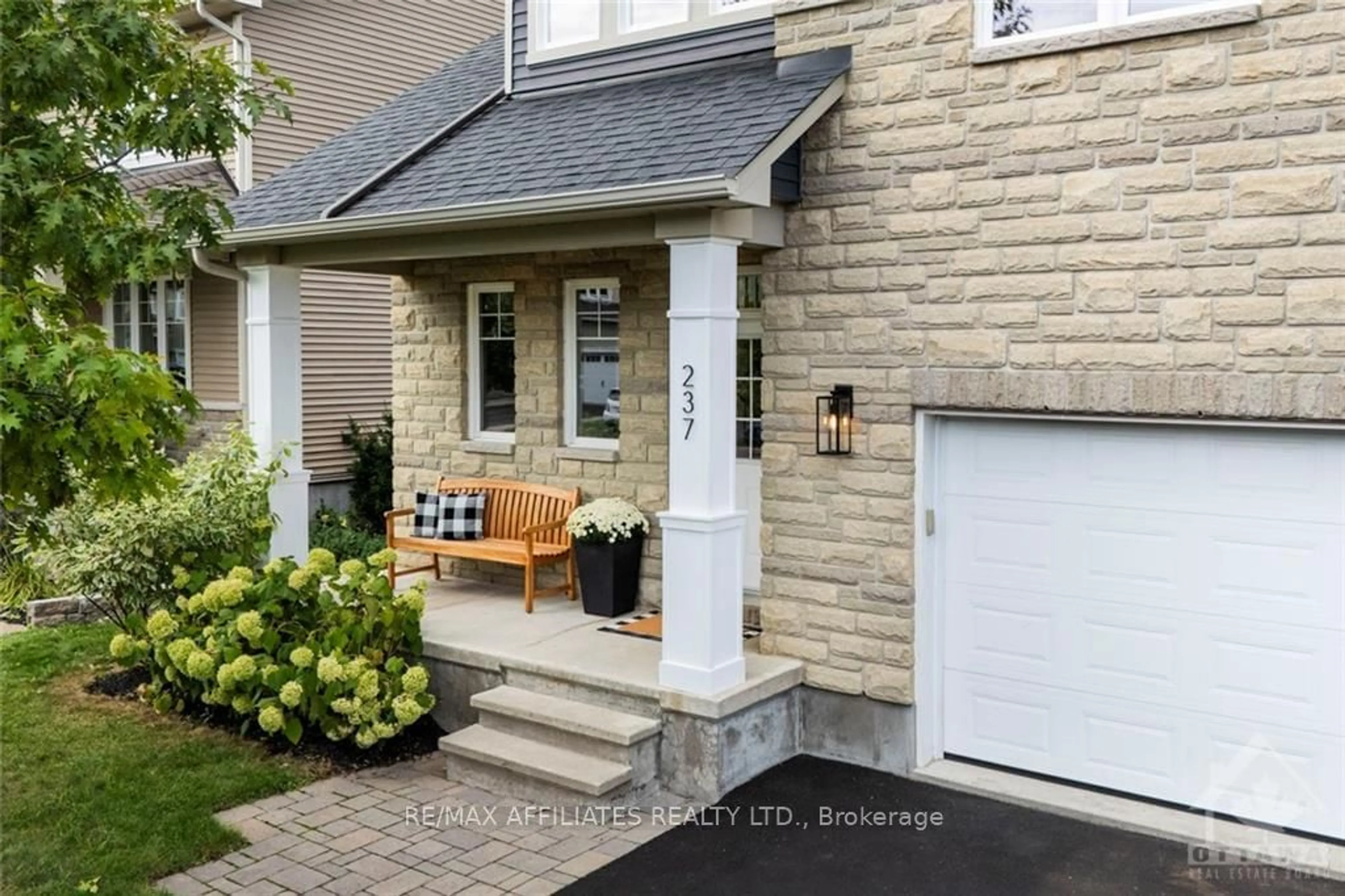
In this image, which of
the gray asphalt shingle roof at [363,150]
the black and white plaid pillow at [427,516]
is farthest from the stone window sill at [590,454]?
the gray asphalt shingle roof at [363,150]

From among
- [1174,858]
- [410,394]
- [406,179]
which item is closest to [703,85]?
[406,179]

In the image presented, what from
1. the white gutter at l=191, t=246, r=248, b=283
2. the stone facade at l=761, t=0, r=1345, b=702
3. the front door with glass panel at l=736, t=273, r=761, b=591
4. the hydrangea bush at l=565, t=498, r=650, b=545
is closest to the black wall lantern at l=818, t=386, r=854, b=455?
the stone facade at l=761, t=0, r=1345, b=702

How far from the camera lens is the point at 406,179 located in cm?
785

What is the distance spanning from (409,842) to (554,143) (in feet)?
14.2

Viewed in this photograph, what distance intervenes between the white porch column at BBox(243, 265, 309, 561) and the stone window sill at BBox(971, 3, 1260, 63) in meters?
5.15

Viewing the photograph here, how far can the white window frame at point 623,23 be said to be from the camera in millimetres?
7355

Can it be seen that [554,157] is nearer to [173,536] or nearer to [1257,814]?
[173,536]

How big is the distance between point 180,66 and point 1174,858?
20.2 ft

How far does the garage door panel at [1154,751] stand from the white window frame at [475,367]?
4659mm

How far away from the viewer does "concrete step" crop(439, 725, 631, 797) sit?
5.90 metres

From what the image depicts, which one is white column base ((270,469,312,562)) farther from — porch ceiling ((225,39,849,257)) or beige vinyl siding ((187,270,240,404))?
beige vinyl siding ((187,270,240,404))

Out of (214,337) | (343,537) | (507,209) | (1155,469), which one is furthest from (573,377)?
(214,337)

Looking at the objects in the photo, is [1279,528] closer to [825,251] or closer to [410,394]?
[825,251]

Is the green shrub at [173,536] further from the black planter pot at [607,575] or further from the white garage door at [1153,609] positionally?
the white garage door at [1153,609]
